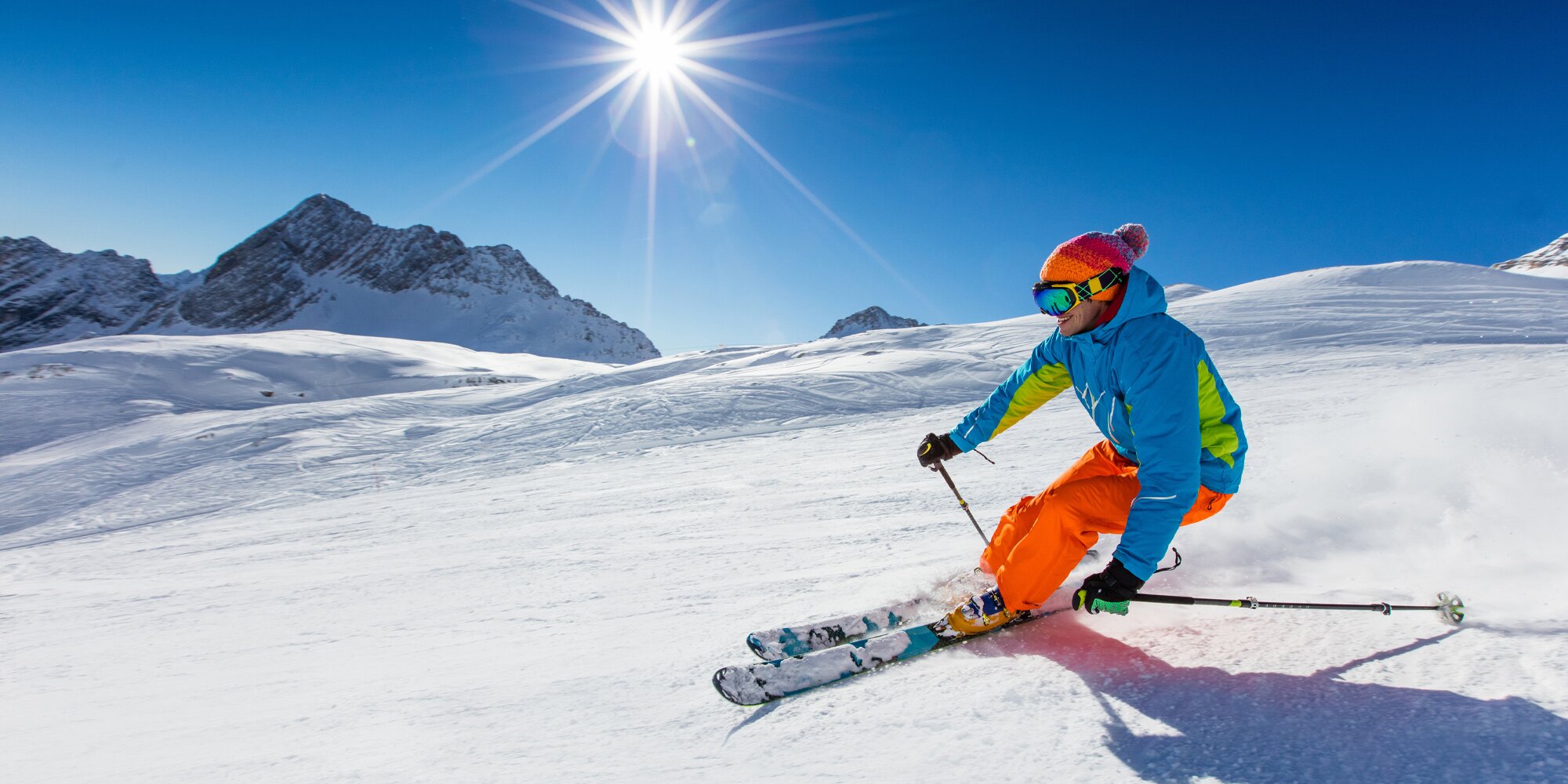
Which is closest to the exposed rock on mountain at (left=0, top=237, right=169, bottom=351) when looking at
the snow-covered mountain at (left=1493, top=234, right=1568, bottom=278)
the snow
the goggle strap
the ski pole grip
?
the snow

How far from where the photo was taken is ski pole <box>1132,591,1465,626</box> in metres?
2.17

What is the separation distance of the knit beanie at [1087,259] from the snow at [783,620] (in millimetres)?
1419

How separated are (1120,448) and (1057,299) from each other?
682 millimetres

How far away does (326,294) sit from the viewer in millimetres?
116500

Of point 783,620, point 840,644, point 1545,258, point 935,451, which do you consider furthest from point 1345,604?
point 1545,258

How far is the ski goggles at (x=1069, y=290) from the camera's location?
2545mm

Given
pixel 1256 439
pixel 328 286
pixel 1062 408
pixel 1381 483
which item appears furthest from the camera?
pixel 328 286

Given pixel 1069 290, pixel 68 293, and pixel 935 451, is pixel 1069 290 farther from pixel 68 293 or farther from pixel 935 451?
pixel 68 293

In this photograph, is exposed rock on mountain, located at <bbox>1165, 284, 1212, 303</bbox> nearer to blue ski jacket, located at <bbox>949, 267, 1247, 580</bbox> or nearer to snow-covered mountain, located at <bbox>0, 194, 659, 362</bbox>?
blue ski jacket, located at <bbox>949, 267, 1247, 580</bbox>

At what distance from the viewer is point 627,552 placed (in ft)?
15.3

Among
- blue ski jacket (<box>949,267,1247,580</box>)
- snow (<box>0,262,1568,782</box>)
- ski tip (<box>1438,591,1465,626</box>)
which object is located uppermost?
blue ski jacket (<box>949,267,1247,580</box>)

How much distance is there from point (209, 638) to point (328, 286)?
466 feet

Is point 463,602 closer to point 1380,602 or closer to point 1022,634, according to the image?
point 1022,634

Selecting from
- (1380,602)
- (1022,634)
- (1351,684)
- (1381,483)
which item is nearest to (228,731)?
(1022,634)
